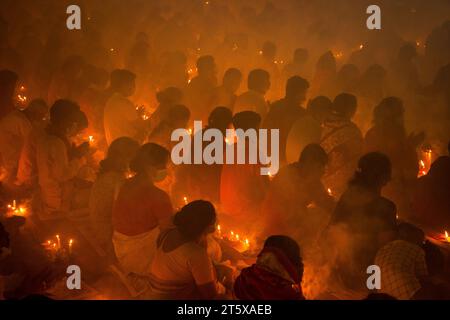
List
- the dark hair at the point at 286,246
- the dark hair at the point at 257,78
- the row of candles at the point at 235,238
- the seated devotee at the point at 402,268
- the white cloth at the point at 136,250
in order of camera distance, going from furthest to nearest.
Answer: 1. the dark hair at the point at 257,78
2. the row of candles at the point at 235,238
3. the white cloth at the point at 136,250
4. the seated devotee at the point at 402,268
5. the dark hair at the point at 286,246

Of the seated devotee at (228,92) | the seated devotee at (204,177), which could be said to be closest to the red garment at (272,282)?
the seated devotee at (204,177)

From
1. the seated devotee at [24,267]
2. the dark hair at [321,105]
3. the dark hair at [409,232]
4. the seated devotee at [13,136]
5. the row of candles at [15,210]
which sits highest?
the dark hair at [321,105]

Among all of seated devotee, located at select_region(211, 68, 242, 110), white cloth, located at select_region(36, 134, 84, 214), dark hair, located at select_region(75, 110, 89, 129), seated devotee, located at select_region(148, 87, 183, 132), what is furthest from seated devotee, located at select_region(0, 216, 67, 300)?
seated devotee, located at select_region(211, 68, 242, 110)

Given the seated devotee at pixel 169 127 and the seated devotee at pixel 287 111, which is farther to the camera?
the seated devotee at pixel 287 111

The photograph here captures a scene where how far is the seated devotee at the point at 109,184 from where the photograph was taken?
4316 mm

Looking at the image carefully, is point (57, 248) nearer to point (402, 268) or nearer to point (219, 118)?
point (219, 118)

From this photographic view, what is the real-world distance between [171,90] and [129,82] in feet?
2.41

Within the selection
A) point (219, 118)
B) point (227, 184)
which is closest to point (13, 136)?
point (219, 118)

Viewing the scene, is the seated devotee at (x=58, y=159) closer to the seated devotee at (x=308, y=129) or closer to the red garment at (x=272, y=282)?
the seated devotee at (x=308, y=129)

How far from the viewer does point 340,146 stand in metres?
5.18

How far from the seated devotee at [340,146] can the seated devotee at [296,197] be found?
0.85 m

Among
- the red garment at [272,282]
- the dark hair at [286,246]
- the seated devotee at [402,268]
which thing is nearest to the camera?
the red garment at [272,282]
